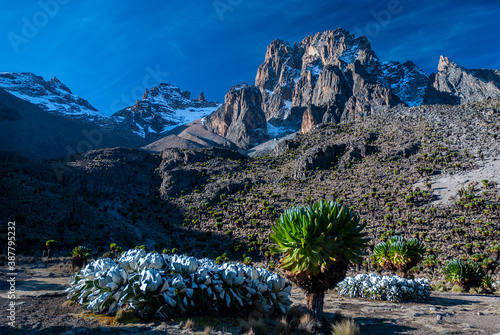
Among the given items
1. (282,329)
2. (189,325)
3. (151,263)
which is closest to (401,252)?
(282,329)

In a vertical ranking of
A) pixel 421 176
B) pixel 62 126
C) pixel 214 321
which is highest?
pixel 62 126

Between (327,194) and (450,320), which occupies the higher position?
(327,194)

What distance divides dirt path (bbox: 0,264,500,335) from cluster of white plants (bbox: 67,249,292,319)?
0.33 meters

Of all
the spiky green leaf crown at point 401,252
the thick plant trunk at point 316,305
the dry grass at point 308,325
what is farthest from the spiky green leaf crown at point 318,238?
the spiky green leaf crown at point 401,252

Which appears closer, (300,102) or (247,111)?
(247,111)

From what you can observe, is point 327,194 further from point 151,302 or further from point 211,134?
point 211,134

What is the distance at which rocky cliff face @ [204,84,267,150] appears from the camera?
558ft

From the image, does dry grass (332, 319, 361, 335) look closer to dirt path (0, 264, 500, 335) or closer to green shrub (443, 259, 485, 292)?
dirt path (0, 264, 500, 335)

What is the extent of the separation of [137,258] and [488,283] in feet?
54.9

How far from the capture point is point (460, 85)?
160125 mm

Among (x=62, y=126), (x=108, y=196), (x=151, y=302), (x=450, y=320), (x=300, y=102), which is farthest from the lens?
(x=300, y=102)

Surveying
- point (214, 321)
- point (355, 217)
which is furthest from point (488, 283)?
point (214, 321)

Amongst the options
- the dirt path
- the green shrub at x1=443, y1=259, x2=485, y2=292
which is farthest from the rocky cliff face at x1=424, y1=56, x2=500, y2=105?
the dirt path

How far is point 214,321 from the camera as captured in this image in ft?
22.9
